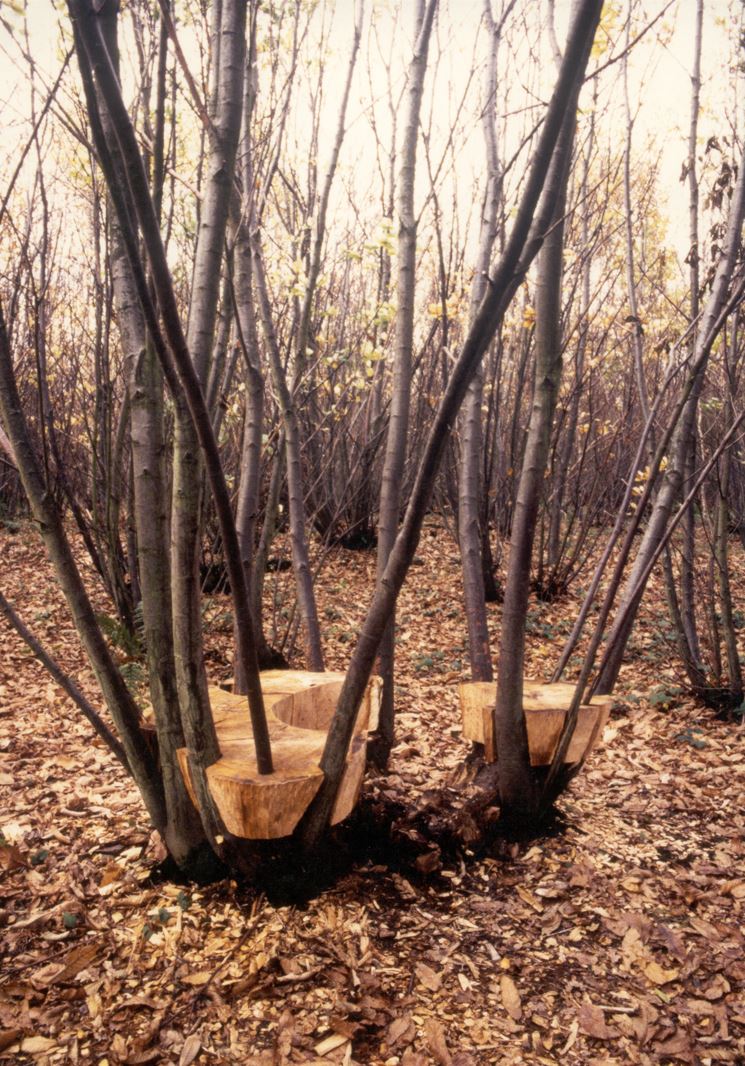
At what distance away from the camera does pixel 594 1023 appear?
60.6 inches

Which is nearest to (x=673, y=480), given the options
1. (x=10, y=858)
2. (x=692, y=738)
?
(x=692, y=738)

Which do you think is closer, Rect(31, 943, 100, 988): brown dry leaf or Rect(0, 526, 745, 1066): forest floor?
Rect(0, 526, 745, 1066): forest floor

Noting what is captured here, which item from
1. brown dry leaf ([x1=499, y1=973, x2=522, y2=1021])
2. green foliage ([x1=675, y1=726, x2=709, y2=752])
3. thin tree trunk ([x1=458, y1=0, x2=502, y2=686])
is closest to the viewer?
brown dry leaf ([x1=499, y1=973, x2=522, y2=1021])

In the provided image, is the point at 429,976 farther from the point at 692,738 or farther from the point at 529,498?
the point at 692,738

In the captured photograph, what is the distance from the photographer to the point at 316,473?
7.40 meters

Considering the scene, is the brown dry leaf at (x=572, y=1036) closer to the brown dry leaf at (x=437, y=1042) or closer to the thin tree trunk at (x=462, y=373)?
the brown dry leaf at (x=437, y=1042)

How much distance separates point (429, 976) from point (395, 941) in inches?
5.2

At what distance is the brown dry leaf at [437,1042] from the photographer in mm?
1444

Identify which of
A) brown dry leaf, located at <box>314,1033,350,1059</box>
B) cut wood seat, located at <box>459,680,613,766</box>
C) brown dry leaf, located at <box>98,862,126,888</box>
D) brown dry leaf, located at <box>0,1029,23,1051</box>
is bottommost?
brown dry leaf, located at <box>314,1033,350,1059</box>

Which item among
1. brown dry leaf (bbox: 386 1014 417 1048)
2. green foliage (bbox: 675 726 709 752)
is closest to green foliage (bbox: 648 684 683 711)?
green foliage (bbox: 675 726 709 752)

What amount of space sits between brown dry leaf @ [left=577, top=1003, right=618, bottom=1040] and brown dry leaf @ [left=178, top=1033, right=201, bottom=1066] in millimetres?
836

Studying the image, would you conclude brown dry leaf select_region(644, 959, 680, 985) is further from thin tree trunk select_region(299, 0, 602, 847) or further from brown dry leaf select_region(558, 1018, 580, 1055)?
thin tree trunk select_region(299, 0, 602, 847)

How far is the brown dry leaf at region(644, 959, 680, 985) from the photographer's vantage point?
1.67 meters

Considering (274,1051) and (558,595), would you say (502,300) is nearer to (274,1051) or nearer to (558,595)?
(274,1051)
